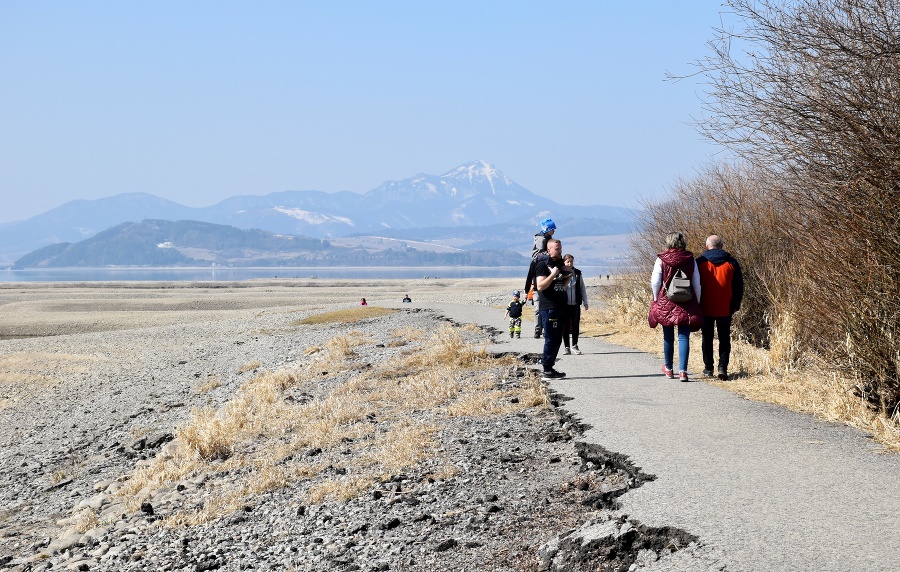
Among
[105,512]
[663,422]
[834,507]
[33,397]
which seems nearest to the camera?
[834,507]

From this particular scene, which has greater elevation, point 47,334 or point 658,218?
point 658,218

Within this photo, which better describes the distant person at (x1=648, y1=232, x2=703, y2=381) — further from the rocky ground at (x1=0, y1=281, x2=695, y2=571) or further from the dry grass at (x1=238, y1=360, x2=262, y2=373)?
the dry grass at (x1=238, y1=360, x2=262, y2=373)

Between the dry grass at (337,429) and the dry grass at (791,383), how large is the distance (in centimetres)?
250

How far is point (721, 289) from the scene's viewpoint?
1155 cm

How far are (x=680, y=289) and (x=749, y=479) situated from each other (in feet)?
15.0

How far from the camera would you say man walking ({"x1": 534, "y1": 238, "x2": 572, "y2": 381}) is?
11805 mm

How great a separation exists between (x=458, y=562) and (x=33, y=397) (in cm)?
1935

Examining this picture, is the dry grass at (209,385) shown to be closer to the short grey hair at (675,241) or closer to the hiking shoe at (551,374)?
the hiking shoe at (551,374)

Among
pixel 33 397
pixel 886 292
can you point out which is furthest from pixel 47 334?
pixel 886 292

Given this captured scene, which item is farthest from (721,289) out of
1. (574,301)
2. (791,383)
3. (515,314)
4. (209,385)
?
(209,385)

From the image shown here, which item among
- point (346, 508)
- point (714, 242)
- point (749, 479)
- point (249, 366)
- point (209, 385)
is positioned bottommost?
point (209, 385)

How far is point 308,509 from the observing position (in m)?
8.36

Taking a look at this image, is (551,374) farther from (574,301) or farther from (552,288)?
(574,301)

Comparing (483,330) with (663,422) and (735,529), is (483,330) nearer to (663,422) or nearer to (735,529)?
(663,422)
